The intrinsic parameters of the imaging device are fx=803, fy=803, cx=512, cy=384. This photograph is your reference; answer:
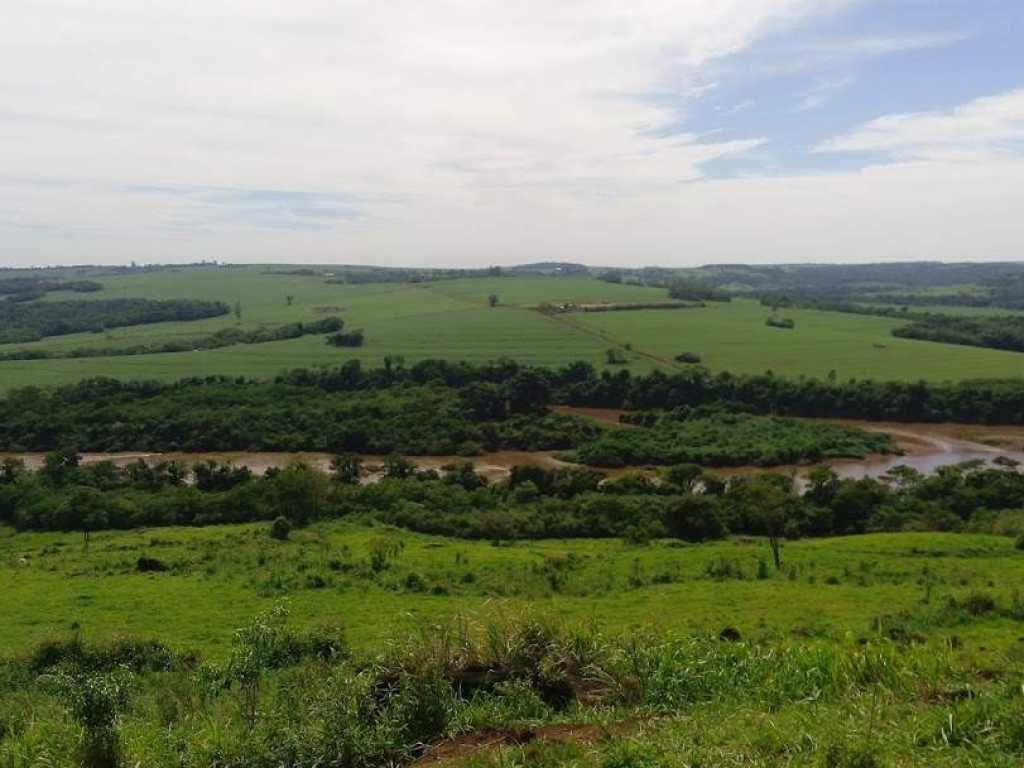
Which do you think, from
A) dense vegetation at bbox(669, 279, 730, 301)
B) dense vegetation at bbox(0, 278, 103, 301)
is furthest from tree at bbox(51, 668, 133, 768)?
dense vegetation at bbox(0, 278, 103, 301)

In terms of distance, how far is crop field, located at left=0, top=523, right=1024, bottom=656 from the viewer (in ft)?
69.4

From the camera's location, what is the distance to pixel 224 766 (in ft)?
30.5

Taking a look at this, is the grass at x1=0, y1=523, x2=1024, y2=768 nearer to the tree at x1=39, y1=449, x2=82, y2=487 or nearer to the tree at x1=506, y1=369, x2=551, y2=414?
the tree at x1=39, y1=449, x2=82, y2=487

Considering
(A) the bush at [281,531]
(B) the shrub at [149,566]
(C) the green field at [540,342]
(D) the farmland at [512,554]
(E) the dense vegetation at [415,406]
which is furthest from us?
(C) the green field at [540,342]

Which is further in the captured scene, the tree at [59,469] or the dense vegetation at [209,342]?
the dense vegetation at [209,342]

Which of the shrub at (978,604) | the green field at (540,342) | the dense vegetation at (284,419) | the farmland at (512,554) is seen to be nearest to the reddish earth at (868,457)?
the farmland at (512,554)

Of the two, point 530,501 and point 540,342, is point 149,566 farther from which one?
point 540,342

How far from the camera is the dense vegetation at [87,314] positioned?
114938 mm

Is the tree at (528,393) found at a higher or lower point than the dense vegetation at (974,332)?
lower

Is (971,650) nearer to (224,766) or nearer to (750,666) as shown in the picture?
(750,666)

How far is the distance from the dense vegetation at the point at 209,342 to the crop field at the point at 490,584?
64415mm

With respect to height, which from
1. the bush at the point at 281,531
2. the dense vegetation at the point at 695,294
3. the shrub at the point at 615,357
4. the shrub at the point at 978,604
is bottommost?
the bush at the point at 281,531

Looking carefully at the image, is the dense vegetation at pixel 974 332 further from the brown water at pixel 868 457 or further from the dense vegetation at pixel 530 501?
the dense vegetation at pixel 530 501

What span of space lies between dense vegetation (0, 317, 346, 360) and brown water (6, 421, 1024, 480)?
32128mm
